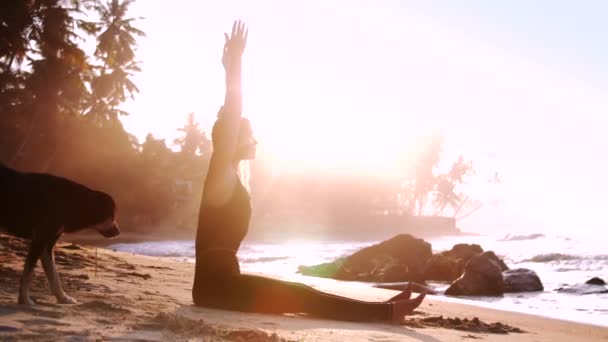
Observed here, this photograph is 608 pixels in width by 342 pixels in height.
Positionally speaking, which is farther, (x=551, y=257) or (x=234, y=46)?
(x=551, y=257)

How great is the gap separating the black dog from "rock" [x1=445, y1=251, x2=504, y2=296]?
8368mm

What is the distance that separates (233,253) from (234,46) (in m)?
1.54

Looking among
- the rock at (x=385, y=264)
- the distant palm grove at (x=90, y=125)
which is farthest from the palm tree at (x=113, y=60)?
the rock at (x=385, y=264)

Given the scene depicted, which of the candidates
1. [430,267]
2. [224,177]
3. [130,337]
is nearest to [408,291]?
[224,177]

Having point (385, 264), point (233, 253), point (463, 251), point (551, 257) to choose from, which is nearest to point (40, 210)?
point (233, 253)

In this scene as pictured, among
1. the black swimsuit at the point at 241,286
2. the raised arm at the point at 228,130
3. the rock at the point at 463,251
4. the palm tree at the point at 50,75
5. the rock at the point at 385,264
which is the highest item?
the palm tree at the point at 50,75

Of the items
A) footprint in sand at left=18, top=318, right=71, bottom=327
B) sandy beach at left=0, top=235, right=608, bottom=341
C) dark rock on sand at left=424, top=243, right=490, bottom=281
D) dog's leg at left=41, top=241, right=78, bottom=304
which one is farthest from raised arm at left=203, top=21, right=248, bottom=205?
dark rock on sand at left=424, top=243, right=490, bottom=281

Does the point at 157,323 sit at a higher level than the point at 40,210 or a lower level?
lower

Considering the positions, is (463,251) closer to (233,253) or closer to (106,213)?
(233,253)

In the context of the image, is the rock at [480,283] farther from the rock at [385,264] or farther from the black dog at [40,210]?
the black dog at [40,210]

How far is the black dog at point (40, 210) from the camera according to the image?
365cm

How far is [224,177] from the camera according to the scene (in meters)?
3.99

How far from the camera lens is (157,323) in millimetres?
3166

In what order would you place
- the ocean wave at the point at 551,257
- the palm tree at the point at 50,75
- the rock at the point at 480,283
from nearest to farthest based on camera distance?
the rock at the point at 480,283, the ocean wave at the point at 551,257, the palm tree at the point at 50,75
